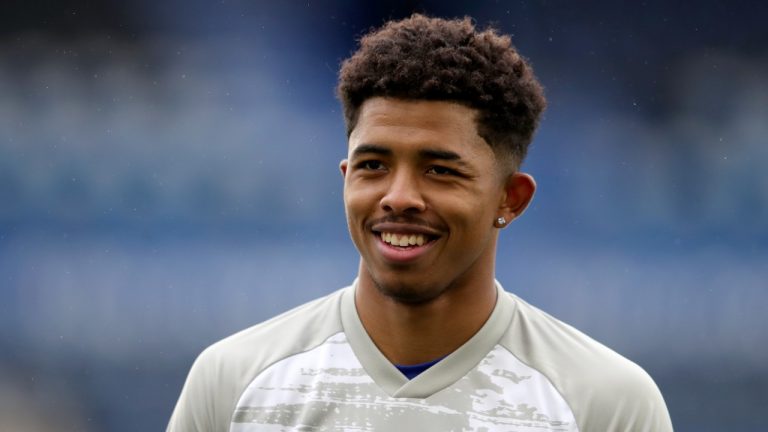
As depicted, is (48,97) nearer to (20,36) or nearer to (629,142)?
(20,36)

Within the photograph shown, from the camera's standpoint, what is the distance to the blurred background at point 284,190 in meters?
5.14

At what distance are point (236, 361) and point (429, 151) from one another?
66cm

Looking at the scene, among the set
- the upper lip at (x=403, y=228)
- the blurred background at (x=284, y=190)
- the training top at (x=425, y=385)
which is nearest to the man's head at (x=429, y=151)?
the upper lip at (x=403, y=228)

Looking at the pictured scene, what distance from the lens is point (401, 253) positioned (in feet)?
7.93

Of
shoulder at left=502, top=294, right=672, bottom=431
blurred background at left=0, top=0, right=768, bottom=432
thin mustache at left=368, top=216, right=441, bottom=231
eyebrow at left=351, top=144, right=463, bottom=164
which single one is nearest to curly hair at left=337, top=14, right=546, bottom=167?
eyebrow at left=351, top=144, right=463, bottom=164

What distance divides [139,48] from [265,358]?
3.05 meters

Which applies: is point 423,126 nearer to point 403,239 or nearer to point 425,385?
point 403,239

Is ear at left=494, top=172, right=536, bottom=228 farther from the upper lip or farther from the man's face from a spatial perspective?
the upper lip

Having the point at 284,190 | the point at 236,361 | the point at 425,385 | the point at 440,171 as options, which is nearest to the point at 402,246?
the point at 440,171

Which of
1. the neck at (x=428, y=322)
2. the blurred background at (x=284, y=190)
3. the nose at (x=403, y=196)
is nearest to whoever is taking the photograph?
the nose at (x=403, y=196)

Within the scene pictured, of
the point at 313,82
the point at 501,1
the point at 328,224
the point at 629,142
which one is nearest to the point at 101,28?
the point at 313,82

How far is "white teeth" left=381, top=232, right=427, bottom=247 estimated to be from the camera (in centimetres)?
242

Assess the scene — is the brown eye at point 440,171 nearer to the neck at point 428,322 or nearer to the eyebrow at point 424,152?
the eyebrow at point 424,152

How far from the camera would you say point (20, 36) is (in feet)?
17.6
